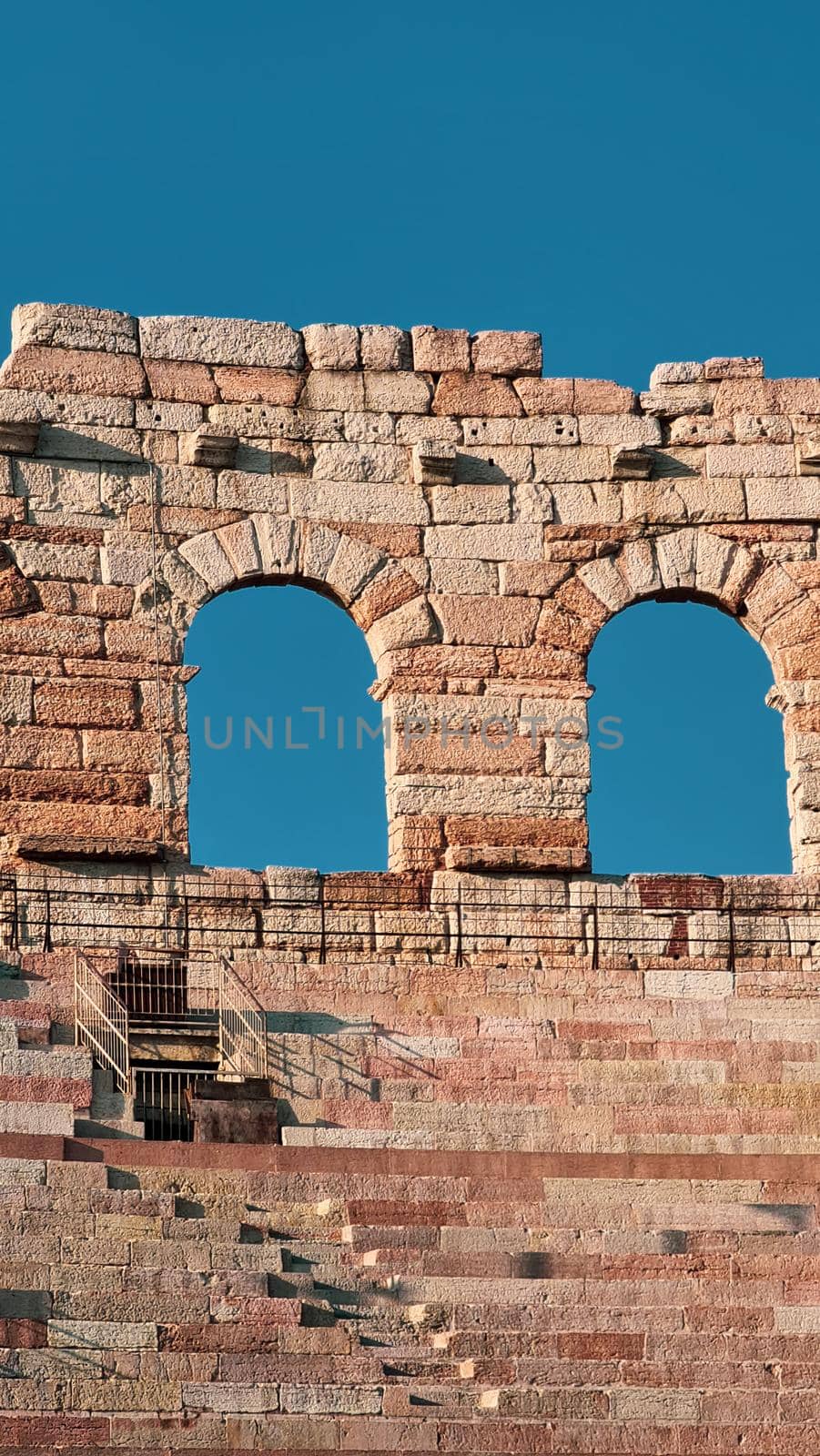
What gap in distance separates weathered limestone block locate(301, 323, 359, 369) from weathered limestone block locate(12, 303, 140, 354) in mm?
1601

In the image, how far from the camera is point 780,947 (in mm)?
28297

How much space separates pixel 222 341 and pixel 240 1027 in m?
7.57

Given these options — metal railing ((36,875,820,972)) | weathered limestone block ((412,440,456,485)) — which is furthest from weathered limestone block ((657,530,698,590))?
metal railing ((36,875,820,972))

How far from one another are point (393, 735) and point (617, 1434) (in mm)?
10938

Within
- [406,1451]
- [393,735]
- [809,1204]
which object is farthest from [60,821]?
[406,1451]

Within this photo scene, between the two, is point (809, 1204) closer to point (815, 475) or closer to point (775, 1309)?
point (775, 1309)

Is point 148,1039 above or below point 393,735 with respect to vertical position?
below

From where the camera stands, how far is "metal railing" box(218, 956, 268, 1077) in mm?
24438

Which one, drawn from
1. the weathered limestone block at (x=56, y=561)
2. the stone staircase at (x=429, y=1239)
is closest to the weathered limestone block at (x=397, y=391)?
the weathered limestone block at (x=56, y=561)

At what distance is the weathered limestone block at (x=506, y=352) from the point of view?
30266mm

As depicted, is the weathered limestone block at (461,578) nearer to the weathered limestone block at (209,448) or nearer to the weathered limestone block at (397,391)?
the weathered limestone block at (397,391)

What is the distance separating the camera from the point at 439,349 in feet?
99.2

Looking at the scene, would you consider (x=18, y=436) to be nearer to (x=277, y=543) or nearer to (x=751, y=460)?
(x=277, y=543)

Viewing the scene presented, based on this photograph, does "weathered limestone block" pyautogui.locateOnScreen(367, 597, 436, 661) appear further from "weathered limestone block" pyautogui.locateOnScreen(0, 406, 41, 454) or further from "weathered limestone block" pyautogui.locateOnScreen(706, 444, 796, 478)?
"weathered limestone block" pyautogui.locateOnScreen(0, 406, 41, 454)
